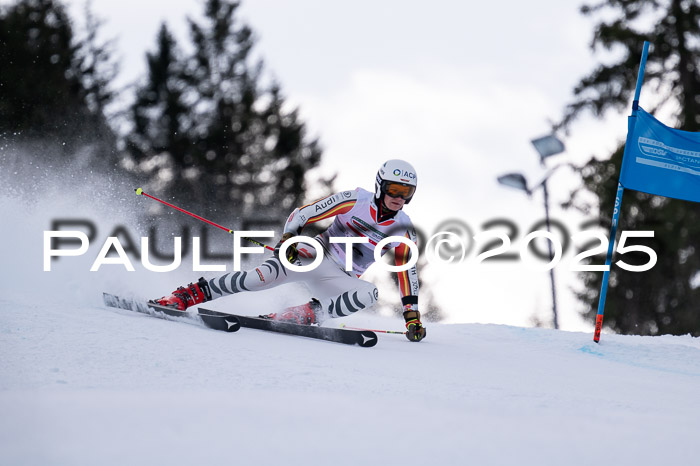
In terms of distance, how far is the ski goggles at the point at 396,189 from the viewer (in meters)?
5.21

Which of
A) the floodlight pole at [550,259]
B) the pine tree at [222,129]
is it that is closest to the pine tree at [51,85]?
the pine tree at [222,129]

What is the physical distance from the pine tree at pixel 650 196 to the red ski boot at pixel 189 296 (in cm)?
1150

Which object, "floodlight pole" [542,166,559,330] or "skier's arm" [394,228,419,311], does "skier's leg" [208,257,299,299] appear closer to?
"skier's arm" [394,228,419,311]

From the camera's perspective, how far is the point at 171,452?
2047 mm

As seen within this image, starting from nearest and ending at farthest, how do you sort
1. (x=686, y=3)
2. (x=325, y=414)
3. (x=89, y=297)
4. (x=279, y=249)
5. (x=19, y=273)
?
(x=325, y=414) < (x=279, y=249) < (x=89, y=297) < (x=19, y=273) < (x=686, y=3)

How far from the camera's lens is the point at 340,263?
572cm

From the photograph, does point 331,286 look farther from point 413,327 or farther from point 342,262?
point 413,327

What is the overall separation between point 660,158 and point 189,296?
15.5 feet

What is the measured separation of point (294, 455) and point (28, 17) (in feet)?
64.5

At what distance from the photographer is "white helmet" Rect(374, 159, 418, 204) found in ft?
17.1

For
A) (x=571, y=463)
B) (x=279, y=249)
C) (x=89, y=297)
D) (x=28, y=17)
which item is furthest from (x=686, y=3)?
(x=28, y=17)

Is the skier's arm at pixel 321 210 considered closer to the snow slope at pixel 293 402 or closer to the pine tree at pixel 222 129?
the snow slope at pixel 293 402

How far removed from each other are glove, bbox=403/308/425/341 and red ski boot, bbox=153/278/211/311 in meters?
1.61

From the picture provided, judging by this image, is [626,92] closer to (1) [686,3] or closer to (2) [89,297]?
(1) [686,3]
